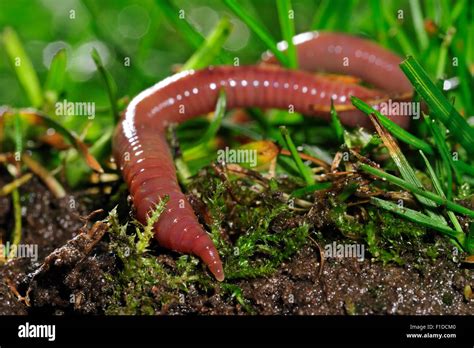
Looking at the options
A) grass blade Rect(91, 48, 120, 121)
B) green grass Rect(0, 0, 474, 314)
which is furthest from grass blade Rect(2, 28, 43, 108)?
grass blade Rect(91, 48, 120, 121)

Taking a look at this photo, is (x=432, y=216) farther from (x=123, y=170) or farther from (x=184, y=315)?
(x=123, y=170)

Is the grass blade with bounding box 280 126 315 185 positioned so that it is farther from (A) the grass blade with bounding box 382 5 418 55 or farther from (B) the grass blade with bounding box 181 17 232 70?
(A) the grass blade with bounding box 382 5 418 55

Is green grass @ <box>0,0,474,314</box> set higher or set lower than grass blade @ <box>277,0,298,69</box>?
lower

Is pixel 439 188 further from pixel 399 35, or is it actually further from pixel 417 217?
pixel 399 35

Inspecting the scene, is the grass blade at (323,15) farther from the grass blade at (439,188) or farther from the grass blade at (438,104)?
the grass blade at (439,188)

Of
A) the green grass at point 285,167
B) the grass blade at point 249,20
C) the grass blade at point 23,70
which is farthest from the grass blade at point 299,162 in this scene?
the grass blade at point 23,70

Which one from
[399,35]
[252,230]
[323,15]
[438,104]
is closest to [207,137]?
[252,230]
